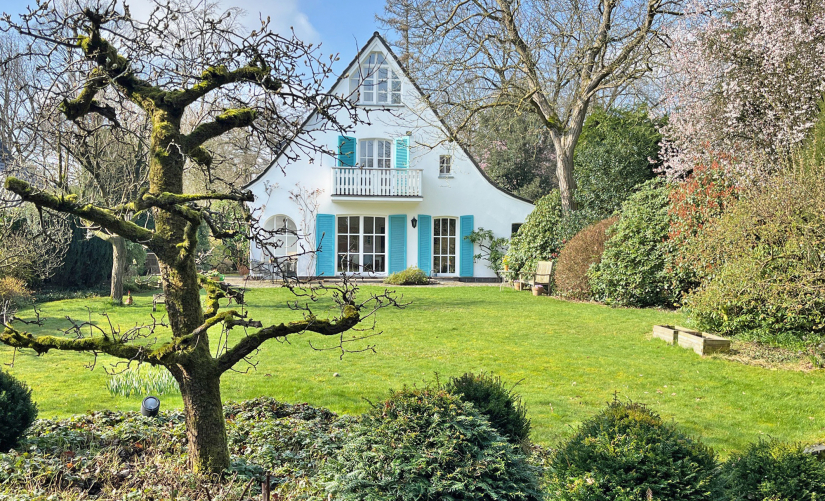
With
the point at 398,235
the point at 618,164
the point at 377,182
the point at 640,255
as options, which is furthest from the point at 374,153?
the point at 640,255

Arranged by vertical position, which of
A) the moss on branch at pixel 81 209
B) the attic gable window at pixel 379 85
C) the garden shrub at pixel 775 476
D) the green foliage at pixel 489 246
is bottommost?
the garden shrub at pixel 775 476

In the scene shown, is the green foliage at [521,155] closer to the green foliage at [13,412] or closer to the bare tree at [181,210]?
the bare tree at [181,210]

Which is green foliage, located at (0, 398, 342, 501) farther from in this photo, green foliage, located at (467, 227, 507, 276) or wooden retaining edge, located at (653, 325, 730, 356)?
green foliage, located at (467, 227, 507, 276)

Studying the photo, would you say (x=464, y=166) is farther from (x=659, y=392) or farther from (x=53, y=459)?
(x=53, y=459)

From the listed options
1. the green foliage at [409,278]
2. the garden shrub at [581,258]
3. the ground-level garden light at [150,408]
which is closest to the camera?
the ground-level garden light at [150,408]

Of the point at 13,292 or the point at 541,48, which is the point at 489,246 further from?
the point at 13,292

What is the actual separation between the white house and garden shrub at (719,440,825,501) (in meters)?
17.6

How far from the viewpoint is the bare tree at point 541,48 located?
50.3 feet

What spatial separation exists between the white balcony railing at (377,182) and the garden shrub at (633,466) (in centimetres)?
1778

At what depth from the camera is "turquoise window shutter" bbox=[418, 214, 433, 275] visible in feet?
68.8

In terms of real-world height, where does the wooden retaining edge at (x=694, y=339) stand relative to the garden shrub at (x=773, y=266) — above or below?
below

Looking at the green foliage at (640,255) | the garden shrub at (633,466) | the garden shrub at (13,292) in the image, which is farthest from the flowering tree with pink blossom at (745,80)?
the garden shrub at (13,292)

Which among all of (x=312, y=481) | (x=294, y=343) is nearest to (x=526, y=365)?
(x=294, y=343)

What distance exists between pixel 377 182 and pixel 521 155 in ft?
28.1
